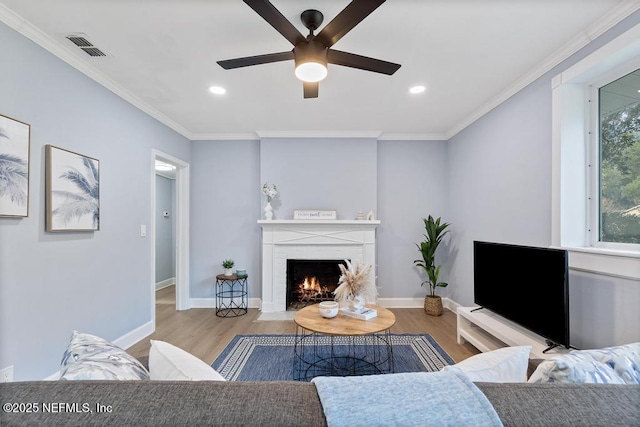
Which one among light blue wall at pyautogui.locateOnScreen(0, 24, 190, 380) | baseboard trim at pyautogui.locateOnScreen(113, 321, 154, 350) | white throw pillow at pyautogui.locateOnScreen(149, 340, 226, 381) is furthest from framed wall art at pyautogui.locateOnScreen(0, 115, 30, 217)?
white throw pillow at pyautogui.locateOnScreen(149, 340, 226, 381)

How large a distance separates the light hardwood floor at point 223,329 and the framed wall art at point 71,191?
1.40m

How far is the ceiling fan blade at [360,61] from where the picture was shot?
1759 mm

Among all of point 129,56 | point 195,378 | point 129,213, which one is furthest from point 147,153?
point 195,378

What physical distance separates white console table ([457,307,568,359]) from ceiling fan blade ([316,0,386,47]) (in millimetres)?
2341

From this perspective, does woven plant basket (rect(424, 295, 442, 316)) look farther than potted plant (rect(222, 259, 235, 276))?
No

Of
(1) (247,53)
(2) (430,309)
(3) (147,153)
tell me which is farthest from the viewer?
(2) (430,309)

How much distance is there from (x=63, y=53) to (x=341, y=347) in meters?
3.48

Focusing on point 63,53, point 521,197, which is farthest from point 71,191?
point 521,197

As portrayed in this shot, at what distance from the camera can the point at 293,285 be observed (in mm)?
4180

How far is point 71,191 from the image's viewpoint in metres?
2.21

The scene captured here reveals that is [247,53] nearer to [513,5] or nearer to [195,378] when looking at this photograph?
[513,5]

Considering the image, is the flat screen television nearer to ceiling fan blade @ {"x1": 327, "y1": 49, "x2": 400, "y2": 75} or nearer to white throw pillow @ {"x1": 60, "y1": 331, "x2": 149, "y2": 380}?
ceiling fan blade @ {"x1": 327, "y1": 49, "x2": 400, "y2": 75}

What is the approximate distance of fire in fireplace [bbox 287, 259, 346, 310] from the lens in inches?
162

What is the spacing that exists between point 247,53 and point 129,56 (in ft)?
3.12
